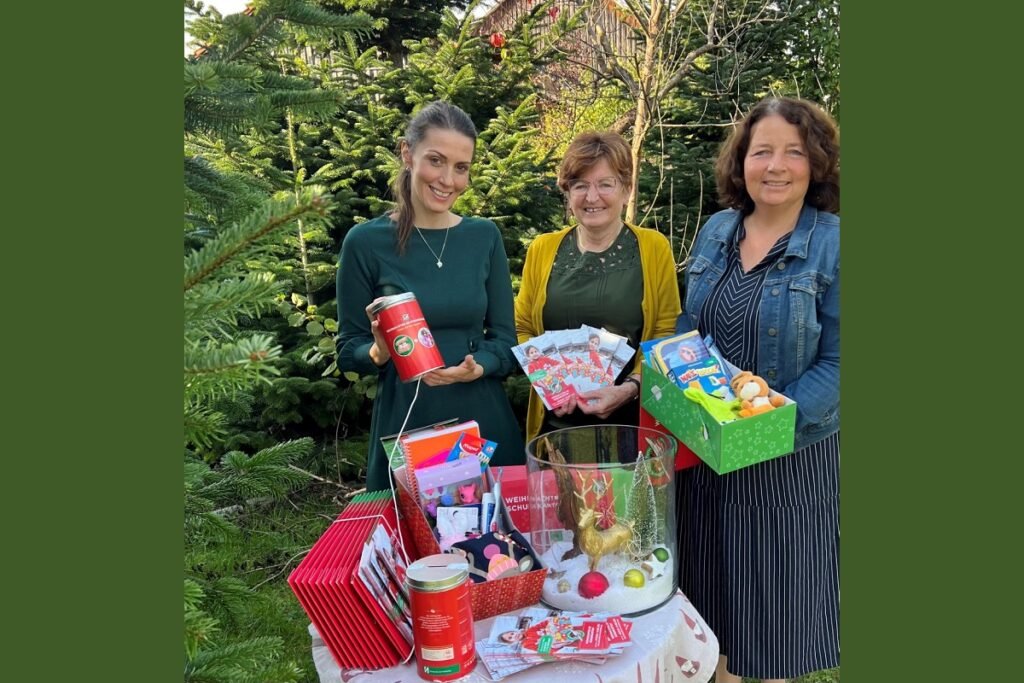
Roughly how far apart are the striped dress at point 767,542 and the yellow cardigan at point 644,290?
1.38ft

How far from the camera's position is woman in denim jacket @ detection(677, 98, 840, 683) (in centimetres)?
213

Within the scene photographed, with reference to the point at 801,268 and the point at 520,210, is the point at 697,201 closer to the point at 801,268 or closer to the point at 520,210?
the point at 520,210

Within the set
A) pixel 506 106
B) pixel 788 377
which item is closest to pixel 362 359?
pixel 788 377

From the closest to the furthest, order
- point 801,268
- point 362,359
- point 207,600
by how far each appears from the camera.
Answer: point 207,600 < point 801,268 < point 362,359

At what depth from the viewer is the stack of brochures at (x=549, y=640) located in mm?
1434

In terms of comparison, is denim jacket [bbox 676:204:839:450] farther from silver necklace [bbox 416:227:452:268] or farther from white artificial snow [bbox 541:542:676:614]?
silver necklace [bbox 416:227:452:268]

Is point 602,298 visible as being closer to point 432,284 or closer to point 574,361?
point 574,361

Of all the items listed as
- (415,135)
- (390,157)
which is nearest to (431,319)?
(415,135)

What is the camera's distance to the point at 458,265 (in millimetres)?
2553

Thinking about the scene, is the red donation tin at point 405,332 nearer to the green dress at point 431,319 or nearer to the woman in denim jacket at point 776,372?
the green dress at point 431,319

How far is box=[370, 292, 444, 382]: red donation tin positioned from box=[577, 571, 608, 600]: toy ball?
2.33 ft

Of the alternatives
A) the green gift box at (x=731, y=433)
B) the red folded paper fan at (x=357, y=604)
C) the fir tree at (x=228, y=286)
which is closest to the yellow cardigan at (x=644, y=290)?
the green gift box at (x=731, y=433)

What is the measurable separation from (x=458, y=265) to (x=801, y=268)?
1187 mm

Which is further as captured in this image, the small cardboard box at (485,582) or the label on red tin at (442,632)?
the small cardboard box at (485,582)
